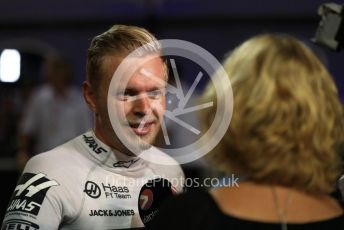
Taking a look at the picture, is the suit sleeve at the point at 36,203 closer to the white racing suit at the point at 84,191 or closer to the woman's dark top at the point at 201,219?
the white racing suit at the point at 84,191

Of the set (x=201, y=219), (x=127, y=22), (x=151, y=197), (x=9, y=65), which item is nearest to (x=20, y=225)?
(x=151, y=197)

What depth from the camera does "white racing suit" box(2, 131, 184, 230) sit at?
6.94 ft

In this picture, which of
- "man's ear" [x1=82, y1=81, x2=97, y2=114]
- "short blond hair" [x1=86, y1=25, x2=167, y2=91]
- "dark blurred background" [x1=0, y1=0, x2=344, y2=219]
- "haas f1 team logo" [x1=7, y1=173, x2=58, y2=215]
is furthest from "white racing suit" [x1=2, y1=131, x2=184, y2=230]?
"dark blurred background" [x1=0, y1=0, x2=344, y2=219]

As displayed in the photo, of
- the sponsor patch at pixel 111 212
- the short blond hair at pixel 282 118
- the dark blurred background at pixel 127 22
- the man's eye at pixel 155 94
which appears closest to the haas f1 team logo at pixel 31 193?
the sponsor patch at pixel 111 212

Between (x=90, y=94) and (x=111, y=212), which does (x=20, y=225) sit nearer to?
(x=111, y=212)

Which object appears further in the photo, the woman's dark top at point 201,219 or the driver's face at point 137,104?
the driver's face at point 137,104

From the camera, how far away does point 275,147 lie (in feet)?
5.22

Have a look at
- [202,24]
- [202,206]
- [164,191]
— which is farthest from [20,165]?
[202,206]

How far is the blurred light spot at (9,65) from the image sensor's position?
7836mm

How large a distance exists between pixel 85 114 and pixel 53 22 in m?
2.35

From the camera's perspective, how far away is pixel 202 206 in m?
1.61

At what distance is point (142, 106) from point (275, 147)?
80 cm

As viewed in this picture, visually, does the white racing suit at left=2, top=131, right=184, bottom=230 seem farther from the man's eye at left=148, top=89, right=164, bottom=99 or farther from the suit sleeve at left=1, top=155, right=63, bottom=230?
the man's eye at left=148, top=89, right=164, bottom=99

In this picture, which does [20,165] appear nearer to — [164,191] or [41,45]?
[41,45]
